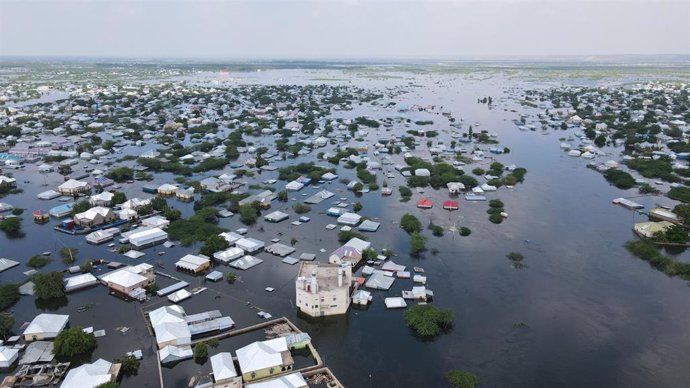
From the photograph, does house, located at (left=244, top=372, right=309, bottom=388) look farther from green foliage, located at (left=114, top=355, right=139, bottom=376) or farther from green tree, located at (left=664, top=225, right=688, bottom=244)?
green tree, located at (left=664, top=225, right=688, bottom=244)

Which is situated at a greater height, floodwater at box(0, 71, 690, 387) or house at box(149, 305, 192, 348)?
house at box(149, 305, 192, 348)

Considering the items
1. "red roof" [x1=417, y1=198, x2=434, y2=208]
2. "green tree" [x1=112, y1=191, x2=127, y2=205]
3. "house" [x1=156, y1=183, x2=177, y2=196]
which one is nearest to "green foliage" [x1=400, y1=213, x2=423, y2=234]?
"red roof" [x1=417, y1=198, x2=434, y2=208]

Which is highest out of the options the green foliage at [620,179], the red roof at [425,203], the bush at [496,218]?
the green foliage at [620,179]

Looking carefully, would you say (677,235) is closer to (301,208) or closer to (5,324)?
(301,208)

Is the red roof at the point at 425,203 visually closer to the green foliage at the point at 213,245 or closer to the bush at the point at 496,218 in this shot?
the bush at the point at 496,218

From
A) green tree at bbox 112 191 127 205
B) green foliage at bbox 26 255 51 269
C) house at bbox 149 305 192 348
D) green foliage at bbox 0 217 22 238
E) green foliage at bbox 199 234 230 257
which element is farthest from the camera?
green tree at bbox 112 191 127 205

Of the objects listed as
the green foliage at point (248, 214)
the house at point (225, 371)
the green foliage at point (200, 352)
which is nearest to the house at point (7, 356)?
the green foliage at point (200, 352)
